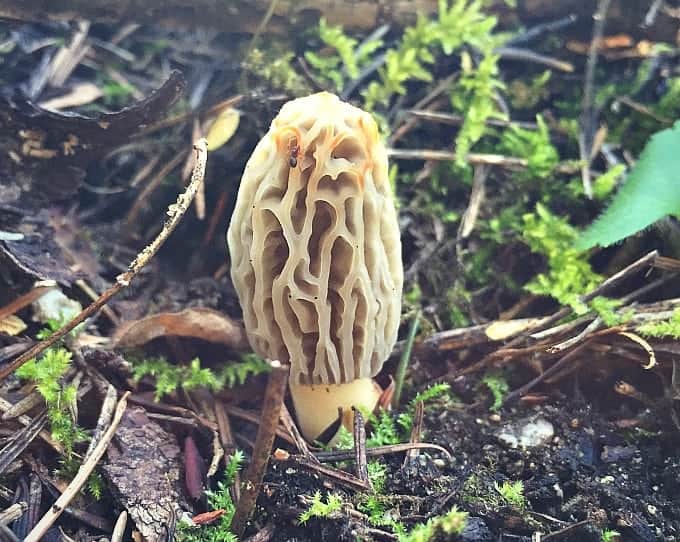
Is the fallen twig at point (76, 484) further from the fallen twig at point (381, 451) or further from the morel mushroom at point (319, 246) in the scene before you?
the fallen twig at point (381, 451)

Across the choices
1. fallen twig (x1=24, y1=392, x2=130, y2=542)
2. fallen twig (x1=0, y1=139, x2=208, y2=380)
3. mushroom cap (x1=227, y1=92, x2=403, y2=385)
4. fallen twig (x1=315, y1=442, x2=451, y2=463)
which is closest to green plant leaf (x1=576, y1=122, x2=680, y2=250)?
mushroom cap (x1=227, y1=92, x2=403, y2=385)

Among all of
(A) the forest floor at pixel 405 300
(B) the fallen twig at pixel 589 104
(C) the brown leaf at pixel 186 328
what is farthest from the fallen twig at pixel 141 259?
(B) the fallen twig at pixel 589 104

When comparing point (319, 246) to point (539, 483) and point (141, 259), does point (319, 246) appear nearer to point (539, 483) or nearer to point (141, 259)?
point (141, 259)

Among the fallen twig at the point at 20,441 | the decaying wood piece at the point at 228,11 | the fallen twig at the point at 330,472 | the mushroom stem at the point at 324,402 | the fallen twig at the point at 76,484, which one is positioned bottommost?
the mushroom stem at the point at 324,402

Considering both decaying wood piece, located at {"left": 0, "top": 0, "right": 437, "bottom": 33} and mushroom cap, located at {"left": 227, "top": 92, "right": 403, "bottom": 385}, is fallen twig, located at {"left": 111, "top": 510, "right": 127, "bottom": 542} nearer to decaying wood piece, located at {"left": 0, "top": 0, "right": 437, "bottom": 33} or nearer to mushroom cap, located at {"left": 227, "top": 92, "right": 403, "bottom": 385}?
mushroom cap, located at {"left": 227, "top": 92, "right": 403, "bottom": 385}

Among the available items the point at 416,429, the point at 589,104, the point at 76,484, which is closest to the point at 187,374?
the point at 76,484

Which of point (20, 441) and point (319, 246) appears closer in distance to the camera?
point (20, 441)

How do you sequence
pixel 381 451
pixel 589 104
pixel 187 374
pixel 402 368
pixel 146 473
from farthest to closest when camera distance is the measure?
1. pixel 589 104
2. pixel 402 368
3. pixel 187 374
4. pixel 381 451
5. pixel 146 473
